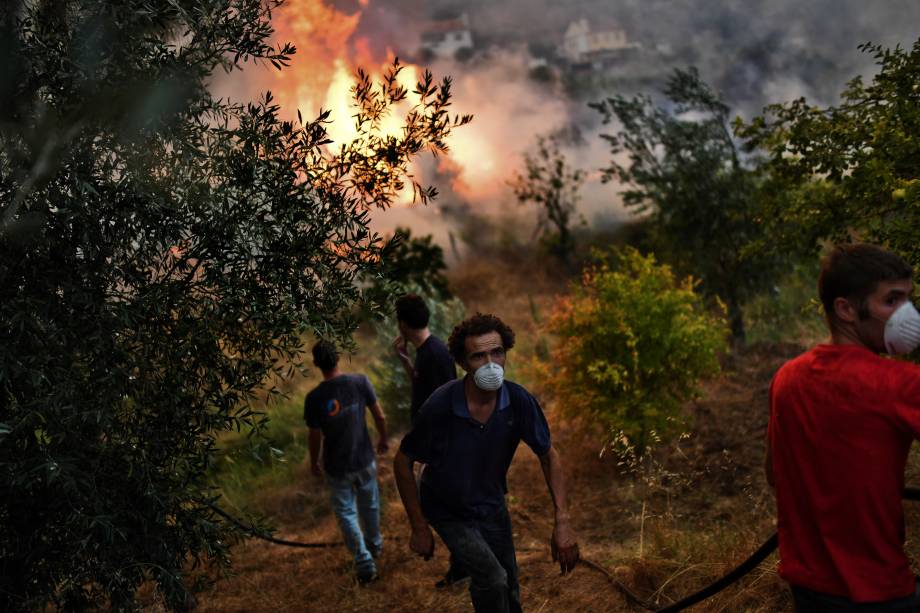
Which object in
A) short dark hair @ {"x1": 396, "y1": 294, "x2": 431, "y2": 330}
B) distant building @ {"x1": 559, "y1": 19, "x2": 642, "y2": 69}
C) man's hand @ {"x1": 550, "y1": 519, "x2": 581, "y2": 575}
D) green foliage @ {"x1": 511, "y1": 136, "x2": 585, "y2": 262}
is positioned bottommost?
man's hand @ {"x1": 550, "y1": 519, "x2": 581, "y2": 575}

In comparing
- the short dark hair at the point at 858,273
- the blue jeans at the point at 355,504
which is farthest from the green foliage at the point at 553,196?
the short dark hair at the point at 858,273

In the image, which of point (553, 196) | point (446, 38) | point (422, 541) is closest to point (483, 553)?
point (422, 541)

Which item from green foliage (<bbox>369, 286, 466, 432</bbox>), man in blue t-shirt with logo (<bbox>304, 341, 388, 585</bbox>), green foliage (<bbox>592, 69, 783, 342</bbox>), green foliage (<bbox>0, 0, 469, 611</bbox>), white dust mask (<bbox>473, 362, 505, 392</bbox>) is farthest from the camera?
green foliage (<bbox>592, 69, 783, 342</bbox>)

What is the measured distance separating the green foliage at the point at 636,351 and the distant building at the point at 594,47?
92.0 ft

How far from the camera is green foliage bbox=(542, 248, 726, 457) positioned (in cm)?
939

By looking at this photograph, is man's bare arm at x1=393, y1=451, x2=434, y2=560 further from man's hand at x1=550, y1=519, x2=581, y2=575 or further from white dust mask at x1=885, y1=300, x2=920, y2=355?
white dust mask at x1=885, y1=300, x2=920, y2=355

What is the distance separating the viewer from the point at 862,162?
579 cm

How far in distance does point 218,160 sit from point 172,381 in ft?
4.00

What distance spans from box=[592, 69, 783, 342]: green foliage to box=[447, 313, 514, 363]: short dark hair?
12.0 meters

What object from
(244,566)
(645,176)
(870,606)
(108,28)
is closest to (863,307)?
(870,606)

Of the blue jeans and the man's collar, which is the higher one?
the man's collar

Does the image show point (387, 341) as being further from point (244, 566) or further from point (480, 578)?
point (480, 578)

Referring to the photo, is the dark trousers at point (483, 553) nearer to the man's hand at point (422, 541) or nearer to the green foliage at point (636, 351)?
the man's hand at point (422, 541)

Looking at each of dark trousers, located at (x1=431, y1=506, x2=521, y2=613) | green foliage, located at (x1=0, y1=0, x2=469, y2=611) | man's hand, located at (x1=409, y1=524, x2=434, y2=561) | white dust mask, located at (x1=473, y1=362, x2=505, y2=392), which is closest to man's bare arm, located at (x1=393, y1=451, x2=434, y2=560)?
man's hand, located at (x1=409, y1=524, x2=434, y2=561)
